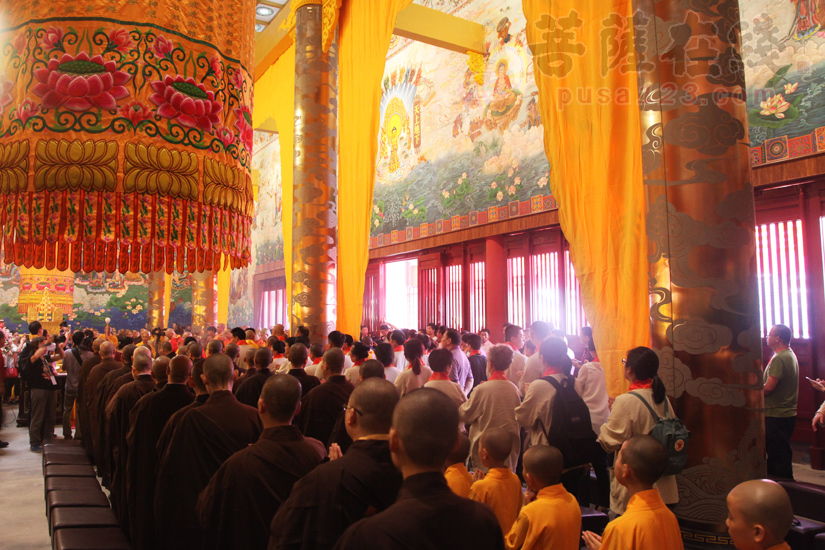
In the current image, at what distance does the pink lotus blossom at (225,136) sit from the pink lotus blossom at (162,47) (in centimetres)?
30

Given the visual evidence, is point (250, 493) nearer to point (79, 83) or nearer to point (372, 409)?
point (372, 409)

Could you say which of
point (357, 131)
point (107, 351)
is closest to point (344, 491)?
point (107, 351)

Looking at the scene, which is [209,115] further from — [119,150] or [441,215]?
[441,215]

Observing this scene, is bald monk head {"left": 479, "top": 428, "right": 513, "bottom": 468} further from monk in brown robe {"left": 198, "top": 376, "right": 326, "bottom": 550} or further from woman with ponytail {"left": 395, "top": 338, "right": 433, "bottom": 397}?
woman with ponytail {"left": 395, "top": 338, "right": 433, "bottom": 397}

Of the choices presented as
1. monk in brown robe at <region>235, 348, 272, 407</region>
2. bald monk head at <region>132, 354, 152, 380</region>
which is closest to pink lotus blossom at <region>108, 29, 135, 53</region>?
monk in brown robe at <region>235, 348, 272, 407</region>

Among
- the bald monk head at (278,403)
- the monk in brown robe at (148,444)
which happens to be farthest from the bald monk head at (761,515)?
the monk in brown robe at (148,444)

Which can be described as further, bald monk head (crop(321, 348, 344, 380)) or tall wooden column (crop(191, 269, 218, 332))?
tall wooden column (crop(191, 269, 218, 332))

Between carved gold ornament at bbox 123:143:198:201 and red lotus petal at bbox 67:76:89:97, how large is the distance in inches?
8.5

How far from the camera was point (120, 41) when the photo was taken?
1965 mm

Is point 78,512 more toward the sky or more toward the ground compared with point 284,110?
more toward the ground

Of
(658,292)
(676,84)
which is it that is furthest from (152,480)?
(676,84)

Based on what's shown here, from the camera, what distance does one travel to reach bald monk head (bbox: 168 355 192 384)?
11.9 feet

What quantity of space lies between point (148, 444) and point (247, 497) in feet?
6.28

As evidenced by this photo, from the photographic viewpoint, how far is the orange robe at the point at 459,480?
2.74m
